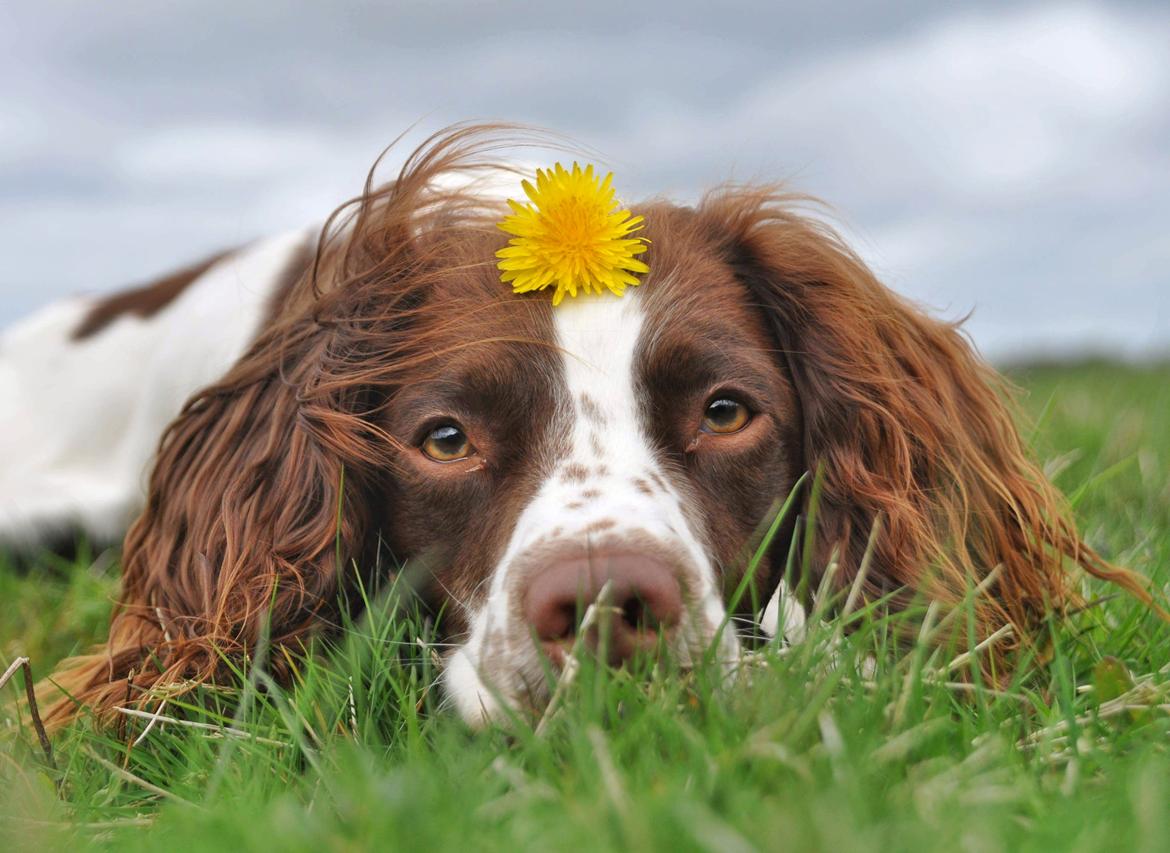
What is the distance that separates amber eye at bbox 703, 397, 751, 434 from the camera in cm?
271

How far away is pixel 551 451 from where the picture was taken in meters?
2.56

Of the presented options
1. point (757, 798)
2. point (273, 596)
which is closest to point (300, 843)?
point (757, 798)

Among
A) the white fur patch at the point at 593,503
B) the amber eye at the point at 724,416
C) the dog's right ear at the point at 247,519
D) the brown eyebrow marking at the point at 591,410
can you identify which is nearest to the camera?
the white fur patch at the point at 593,503

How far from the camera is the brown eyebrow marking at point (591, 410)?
2.60 meters

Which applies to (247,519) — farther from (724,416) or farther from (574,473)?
(724,416)

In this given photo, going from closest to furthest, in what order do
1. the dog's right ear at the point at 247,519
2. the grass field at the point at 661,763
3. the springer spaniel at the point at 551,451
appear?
the grass field at the point at 661,763
the springer spaniel at the point at 551,451
the dog's right ear at the point at 247,519

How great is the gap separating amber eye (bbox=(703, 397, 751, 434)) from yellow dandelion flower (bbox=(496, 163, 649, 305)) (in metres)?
0.32

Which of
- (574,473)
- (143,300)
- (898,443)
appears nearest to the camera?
(574,473)

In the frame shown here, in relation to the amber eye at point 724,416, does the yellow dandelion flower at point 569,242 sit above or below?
above

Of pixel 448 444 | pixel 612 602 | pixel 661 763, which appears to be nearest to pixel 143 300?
pixel 448 444

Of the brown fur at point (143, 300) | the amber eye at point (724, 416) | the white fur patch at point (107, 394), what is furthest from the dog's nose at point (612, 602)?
the brown fur at point (143, 300)

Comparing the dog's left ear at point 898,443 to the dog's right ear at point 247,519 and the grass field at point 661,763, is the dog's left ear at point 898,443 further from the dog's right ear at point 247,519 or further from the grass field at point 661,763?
the dog's right ear at point 247,519

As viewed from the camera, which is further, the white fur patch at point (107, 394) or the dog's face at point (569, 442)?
the white fur patch at point (107, 394)

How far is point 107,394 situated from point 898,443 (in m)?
3.83
